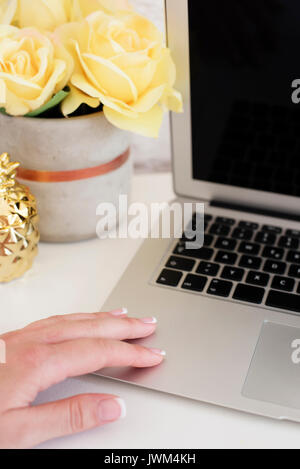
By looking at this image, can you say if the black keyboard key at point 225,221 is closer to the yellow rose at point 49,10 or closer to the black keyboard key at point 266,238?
the black keyboard key at point 266,238

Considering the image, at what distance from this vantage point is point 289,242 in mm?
642

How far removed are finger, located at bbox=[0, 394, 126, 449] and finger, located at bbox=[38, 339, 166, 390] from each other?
0.03 meters

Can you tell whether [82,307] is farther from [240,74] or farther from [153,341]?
[240,74]

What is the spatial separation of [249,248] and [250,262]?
1.1 inches

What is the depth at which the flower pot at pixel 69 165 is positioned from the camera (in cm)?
60

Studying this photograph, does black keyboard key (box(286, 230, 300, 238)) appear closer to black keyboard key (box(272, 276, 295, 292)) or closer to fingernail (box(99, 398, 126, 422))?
black keyboard key (box(272, 276, 295, 292))

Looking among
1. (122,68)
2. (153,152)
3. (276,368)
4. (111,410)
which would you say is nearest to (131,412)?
(111,410)

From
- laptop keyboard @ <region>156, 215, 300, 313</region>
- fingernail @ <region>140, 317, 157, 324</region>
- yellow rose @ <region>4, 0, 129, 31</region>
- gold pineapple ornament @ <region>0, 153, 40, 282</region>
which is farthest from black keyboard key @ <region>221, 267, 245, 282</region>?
yellow rose @ <region>4, 0, 129, 31</region>

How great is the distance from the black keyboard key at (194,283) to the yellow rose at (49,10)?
32cm

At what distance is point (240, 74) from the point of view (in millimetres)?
613

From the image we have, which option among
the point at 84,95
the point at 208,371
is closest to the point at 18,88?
the point at 84,95

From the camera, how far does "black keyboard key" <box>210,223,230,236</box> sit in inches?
26.1

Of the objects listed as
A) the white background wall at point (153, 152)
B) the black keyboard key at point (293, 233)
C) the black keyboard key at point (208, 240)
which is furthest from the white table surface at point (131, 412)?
the white background wall at point (153, 152)

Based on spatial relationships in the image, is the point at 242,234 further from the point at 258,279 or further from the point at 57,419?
the point at 57,419
